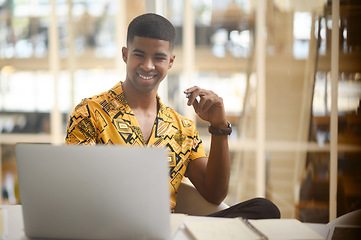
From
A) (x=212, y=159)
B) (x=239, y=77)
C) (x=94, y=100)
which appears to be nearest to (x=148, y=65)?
(x=94, y=100)

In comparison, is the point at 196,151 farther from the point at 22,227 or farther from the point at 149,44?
the point at 22,227

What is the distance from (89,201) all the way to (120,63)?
11.4 feet

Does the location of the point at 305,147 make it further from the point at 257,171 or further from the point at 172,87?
the point at 172,87

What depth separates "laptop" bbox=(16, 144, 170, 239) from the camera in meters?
1.02

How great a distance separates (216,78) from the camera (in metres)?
4.30

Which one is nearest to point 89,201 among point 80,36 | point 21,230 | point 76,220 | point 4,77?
point 76,220

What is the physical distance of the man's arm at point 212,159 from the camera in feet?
6.15

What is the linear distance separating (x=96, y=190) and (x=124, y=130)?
0.91m

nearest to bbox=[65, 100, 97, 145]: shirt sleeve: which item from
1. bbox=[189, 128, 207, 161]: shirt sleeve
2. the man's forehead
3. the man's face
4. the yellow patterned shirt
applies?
the yellow patterned shirt

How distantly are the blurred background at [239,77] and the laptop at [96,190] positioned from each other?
10.4 feet

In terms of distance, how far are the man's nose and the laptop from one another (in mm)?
1007

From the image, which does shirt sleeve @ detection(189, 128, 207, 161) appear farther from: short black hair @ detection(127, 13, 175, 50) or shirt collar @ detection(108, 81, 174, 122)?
short black hair @ detection(127, 13, 175, 50)

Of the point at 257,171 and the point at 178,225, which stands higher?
the point at 178,225

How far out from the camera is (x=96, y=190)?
3.42 ft
